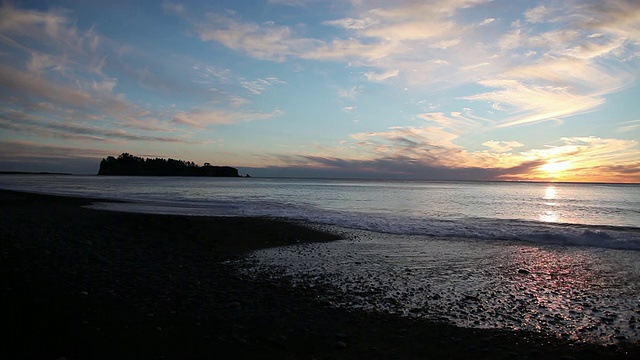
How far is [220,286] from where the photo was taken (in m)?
8.98

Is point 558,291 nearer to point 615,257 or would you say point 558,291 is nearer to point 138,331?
point 615,257

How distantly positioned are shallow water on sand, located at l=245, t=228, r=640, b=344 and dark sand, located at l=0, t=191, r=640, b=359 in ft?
2.51

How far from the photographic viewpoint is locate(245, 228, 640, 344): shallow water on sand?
7504mm

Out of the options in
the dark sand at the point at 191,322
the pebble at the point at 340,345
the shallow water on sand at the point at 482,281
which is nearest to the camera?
the dark sand at the point at 191,322

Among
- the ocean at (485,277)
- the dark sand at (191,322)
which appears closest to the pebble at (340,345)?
the dark sand at (191,322)

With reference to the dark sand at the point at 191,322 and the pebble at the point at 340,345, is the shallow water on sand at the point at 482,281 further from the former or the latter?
the pebble at the point at 340,345

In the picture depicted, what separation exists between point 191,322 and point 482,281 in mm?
7743

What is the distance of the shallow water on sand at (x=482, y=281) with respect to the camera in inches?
295

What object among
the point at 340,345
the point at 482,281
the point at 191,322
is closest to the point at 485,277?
the point at 482,281

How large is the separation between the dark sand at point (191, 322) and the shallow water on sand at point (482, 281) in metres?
0.77

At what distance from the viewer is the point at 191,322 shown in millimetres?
6559

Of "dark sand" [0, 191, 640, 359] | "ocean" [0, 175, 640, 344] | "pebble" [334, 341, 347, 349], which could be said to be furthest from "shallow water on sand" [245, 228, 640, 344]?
"pebble" [334, 341, 347, 349]

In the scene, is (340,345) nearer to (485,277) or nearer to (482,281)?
(482,281)

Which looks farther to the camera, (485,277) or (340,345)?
(485,277)
